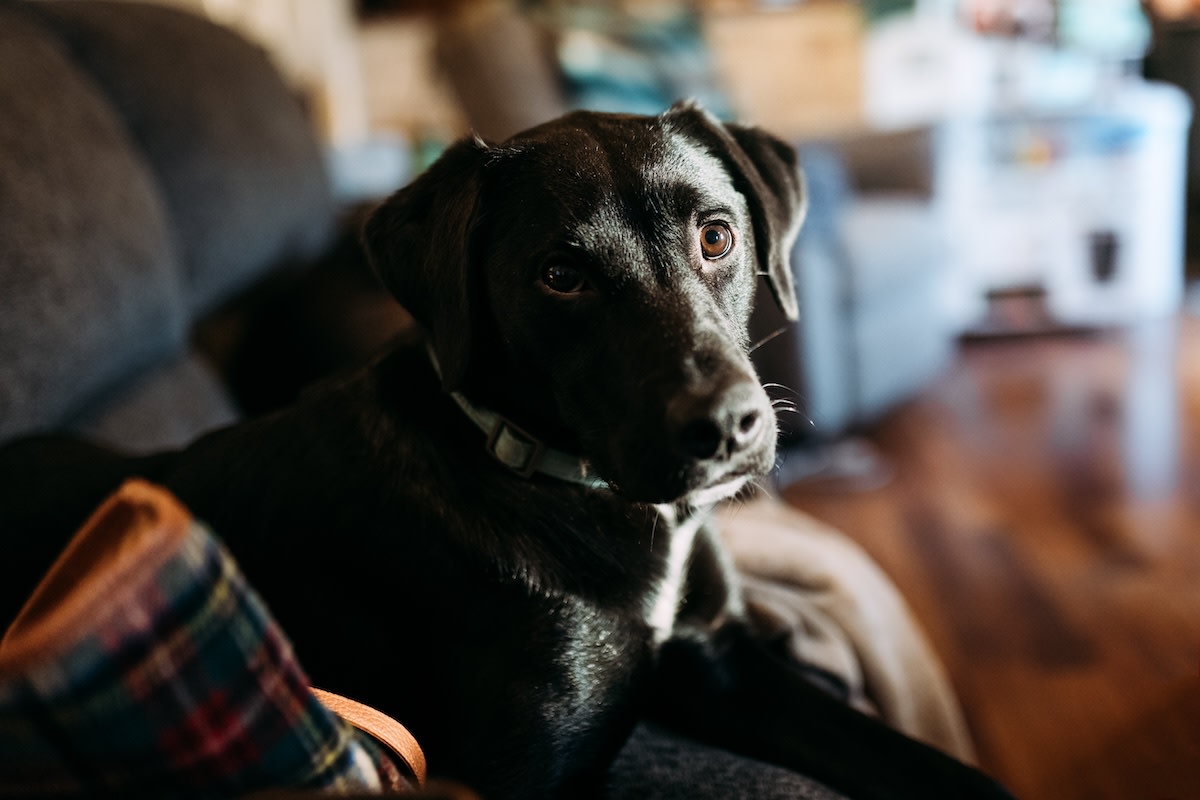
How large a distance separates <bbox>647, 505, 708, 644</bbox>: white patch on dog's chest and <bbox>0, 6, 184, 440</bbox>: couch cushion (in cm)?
89

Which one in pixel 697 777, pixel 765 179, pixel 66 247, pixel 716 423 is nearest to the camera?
pixel 716 423

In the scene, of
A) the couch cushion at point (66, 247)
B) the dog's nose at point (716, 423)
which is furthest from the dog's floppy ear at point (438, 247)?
the couch cushion at point (66, 247)

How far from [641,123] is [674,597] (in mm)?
562

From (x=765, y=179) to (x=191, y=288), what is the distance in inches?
48.8

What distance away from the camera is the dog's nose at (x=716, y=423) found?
84 centimetres

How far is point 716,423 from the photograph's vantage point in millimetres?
842

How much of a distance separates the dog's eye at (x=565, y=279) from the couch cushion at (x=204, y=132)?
1124mm

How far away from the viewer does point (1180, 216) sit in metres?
4.03

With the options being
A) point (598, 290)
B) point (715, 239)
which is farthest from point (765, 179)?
point (598, 290)

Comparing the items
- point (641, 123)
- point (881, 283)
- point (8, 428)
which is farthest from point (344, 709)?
point (881, 283)

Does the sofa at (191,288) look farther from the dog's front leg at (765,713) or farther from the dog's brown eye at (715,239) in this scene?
the dog's brown eye at (715,239)

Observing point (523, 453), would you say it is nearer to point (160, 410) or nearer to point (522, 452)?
point (522, 452)

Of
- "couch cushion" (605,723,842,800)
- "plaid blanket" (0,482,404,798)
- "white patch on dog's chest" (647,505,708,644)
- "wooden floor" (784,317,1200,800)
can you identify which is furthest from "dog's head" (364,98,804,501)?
"wooden floor" (784,317,1200,800)

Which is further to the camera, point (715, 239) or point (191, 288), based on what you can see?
point (191, 288)
